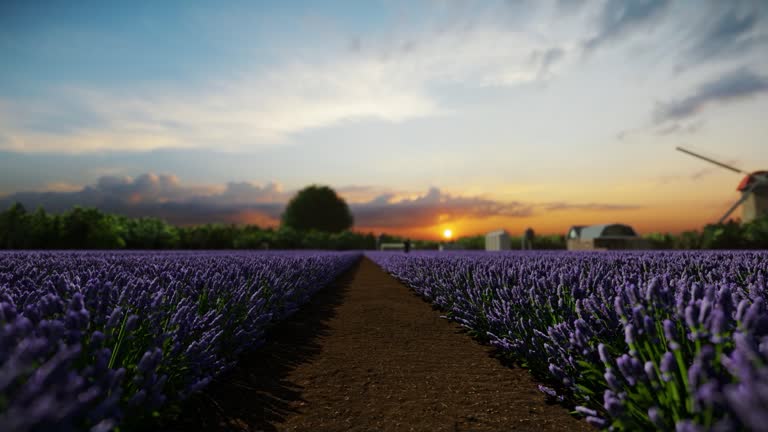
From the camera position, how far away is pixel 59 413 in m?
1.54

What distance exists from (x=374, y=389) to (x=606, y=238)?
1574 inches

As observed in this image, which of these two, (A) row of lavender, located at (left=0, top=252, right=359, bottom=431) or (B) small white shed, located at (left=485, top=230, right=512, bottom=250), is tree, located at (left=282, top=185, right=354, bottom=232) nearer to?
(B) small white shed, located at (left=485, top=230, right=512, bottom=250)

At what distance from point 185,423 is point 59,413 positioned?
6.91 ft

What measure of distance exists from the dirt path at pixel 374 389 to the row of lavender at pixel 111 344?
0.33 metres

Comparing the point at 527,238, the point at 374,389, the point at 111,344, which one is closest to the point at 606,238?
the point at 527,238

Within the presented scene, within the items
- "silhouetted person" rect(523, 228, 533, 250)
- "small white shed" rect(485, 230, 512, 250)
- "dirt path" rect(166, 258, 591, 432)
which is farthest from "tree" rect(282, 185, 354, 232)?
"dirt path" rect(166, 258, 591, 432)

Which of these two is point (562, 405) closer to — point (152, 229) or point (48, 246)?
point (48, 246)

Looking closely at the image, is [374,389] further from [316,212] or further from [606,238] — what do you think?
[316,212]

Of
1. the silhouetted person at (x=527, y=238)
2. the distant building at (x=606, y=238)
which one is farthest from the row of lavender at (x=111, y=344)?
the silhouetted person at (x=527, y=238)

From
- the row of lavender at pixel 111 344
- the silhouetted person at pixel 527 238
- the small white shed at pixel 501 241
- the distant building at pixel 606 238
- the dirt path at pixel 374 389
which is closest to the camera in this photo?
the row of lavender at pixel 111 344

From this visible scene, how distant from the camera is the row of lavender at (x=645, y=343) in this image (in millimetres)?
1865

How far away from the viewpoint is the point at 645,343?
2.44 m

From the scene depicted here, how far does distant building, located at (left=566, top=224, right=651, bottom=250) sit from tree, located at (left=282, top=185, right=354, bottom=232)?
43.3 metres

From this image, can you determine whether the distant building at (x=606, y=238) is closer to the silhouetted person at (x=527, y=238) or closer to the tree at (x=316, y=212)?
the silhouetted person at (x=527, y=238)
